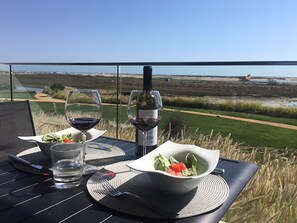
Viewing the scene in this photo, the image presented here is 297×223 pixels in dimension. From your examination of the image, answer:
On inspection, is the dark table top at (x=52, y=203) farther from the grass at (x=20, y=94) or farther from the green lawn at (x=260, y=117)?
the grass at (x=20, y=94)

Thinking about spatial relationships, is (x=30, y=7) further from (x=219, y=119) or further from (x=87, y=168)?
(x=87, y=168)

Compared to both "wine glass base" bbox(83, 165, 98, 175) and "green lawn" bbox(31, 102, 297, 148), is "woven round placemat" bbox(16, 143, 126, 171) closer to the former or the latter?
"wine glass base" bbox(83, 165, 98, 175)

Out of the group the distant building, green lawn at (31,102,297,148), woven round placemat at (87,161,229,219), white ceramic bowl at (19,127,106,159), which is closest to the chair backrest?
white ceramic bowl at (19,127,106,159)

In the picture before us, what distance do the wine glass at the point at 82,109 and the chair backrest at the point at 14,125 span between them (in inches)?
23.8

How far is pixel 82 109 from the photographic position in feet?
3.72

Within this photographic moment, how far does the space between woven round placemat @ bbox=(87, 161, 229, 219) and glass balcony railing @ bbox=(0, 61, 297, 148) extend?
140cm

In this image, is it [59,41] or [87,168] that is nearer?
[87,168]

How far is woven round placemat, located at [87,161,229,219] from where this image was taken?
755mm

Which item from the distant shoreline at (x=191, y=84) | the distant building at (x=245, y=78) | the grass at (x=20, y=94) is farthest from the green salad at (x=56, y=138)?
the grass at (x=20, y=94)

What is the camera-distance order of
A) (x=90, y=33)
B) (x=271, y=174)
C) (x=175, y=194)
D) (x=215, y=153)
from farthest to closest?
(x=90, y=33)
(x=271, y=174)
(x=215, y=153)
(x=175, y=194)

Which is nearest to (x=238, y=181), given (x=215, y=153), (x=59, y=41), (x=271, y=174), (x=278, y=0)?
(x=215, y=153)

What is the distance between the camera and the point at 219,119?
372cm

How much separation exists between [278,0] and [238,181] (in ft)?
44.2

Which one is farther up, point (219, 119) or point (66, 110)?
point (66, 110)
